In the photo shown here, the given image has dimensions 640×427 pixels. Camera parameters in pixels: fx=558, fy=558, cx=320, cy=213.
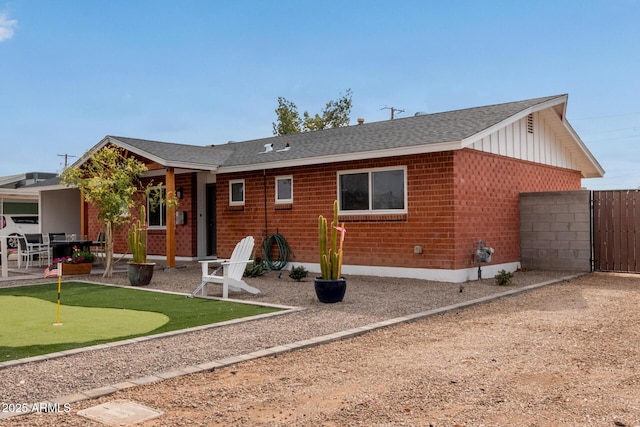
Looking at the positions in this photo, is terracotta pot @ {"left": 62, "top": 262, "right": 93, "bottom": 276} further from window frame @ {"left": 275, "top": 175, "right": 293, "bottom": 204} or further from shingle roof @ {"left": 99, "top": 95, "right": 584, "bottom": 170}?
window frame @ {"left": 275, "top": 175, "right": 293, "bottom": 204}

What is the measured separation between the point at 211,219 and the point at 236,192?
225cm

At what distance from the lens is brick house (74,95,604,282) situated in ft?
37.5

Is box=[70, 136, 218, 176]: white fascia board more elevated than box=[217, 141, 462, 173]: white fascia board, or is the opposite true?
box=[70, 136, 218, 176]: white fascia board

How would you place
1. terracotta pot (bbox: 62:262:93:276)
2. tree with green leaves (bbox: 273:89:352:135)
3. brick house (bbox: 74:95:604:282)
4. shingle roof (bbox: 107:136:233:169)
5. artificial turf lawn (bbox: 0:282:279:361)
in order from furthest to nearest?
1. tree with green leaves (bbox: 273:89:352:135)
2. shingle roof (bbox: 107:136:233:169)
3. terracotta pot (bbox: 62:262:93:276)
4. brick house (bbox: 74:95:604:282)
5. artificial turf lawn (bbox: 0:282:279:361)

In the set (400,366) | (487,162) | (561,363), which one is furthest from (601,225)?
(400,366)

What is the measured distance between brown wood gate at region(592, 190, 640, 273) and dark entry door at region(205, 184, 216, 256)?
34.8 ft

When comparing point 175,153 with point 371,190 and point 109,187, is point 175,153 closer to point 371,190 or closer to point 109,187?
point 109,187

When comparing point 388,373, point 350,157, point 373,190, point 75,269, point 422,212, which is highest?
point 350,157

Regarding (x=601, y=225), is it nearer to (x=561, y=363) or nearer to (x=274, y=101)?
(x=561, y=363)

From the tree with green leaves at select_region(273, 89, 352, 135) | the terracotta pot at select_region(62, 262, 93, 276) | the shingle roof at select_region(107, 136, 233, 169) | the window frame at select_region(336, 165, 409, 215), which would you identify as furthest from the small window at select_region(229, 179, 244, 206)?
the tree with green leaves at select_region(273, 89, 352, 135)

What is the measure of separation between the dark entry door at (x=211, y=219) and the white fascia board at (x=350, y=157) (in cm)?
225

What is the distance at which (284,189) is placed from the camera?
46.9 feet

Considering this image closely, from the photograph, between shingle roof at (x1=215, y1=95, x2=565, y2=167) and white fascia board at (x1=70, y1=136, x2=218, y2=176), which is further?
white fascia board at (x1=70, y1=136, x2=218, y2=176)

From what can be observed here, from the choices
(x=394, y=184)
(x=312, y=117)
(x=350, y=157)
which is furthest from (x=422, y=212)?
(x=312, y=117)
